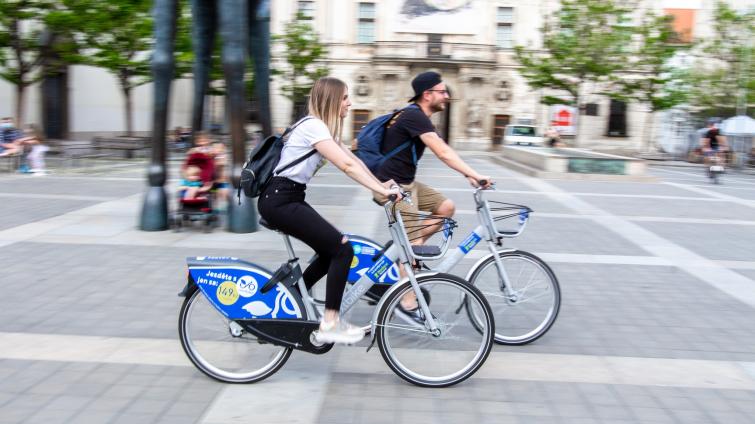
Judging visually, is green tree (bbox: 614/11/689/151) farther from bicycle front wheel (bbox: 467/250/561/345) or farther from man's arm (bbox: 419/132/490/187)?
man's arm (bbox: 419/132/490/187)

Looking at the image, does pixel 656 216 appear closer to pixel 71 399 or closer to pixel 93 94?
pixel 71 399

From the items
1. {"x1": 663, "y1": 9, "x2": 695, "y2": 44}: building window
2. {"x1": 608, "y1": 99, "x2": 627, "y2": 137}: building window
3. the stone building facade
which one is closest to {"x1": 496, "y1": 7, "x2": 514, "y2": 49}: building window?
the stone building facade

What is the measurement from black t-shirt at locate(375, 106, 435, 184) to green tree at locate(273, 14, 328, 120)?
102 feet

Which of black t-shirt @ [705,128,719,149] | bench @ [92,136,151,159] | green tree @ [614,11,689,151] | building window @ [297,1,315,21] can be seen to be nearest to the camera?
black t-shirt @ [705,128,719,149]

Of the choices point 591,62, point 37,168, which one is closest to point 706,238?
point 37,168

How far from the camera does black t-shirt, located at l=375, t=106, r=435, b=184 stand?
4812 mm

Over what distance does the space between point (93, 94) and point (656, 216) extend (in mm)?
26324

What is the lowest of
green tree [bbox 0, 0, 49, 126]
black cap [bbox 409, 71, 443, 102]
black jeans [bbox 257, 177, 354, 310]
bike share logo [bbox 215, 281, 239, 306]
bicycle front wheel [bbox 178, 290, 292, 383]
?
bicycle front wheel [bbox 178, 290, 292, 383]

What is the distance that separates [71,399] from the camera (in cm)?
375

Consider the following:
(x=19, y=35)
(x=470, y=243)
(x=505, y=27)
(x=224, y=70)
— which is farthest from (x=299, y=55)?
(x=470, y=243)

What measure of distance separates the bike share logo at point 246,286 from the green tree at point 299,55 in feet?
105

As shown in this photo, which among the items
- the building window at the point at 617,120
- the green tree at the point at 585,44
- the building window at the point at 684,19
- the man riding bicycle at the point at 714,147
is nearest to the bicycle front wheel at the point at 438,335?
the man riding bicycle at the point at 714,147

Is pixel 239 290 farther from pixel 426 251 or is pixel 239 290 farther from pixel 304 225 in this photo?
pixel 426 251

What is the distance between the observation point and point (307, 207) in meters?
4.02
